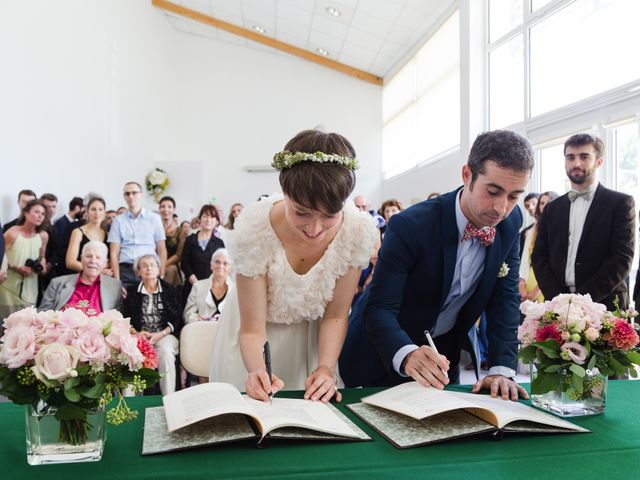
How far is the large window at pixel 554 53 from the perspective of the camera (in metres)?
5.20

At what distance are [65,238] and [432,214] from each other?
4.37 meters

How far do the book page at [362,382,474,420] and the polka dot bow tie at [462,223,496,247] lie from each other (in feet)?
1.63

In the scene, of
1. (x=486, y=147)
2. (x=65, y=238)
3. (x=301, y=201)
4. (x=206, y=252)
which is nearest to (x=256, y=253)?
(x=301, y=201)

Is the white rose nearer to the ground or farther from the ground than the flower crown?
farther from the ground

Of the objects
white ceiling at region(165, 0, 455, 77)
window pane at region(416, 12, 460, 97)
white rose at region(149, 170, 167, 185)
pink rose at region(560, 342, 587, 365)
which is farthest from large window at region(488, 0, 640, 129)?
white rose at region(149, 170, 167, 185)

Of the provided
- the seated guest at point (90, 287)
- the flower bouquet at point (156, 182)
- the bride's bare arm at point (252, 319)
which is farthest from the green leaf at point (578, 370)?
the flower bouquet at point (156, 182)

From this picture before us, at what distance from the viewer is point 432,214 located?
1.81 m

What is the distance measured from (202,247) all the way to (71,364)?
4.44 m

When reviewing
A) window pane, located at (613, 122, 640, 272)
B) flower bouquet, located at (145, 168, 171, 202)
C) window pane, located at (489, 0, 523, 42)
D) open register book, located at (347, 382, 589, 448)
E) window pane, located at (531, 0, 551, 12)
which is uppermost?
window pane, located at (489, 0, 523, 42)

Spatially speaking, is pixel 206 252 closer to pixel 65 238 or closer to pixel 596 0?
pixel 65 238

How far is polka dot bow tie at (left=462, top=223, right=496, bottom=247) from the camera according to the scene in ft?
5.79

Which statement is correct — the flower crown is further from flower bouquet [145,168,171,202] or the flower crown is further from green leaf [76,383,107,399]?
flower bouquet [145,168,171,202]

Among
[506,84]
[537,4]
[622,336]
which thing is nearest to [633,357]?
[622,336]

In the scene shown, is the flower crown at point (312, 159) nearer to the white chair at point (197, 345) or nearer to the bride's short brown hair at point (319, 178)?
the bride's short brown hair at point (319, 178)
